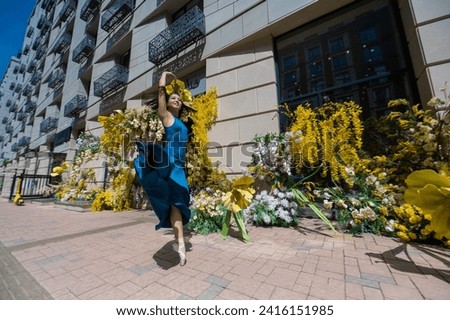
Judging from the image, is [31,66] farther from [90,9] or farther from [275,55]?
[275,55]

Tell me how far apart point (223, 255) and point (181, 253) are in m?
0.54

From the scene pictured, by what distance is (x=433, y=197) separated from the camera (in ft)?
3.29

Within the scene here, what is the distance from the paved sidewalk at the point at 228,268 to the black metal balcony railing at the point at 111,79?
8.54 meters

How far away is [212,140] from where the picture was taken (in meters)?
5.85

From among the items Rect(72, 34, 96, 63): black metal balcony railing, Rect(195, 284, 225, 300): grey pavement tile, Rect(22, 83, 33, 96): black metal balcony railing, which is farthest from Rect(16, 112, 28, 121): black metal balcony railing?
Rect(195, 284, 225, 300): grey pavement tile

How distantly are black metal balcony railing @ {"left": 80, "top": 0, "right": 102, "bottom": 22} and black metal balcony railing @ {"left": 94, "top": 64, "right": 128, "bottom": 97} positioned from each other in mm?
5801

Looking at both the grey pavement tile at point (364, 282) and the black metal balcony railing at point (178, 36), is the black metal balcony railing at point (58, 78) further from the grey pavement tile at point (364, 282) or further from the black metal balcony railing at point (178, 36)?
the grey pavement tile at point (364, 282)

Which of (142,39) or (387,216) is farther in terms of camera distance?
(142,39)

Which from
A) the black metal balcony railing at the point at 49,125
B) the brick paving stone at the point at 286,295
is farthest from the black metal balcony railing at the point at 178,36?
the black metal balcony railing at the point at 49,125

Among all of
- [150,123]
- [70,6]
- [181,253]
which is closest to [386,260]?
[181,253]

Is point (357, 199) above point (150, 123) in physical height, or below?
below

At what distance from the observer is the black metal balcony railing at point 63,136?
13.0 metres
